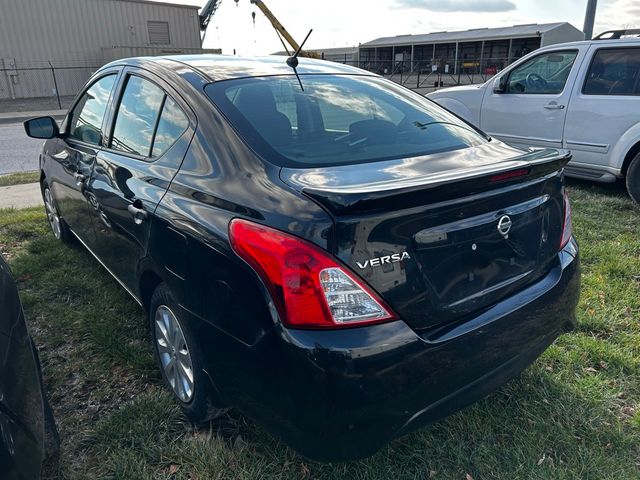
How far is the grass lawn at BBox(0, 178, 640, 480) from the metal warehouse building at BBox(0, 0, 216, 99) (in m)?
25.3

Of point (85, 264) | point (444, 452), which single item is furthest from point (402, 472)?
point (85, 264)

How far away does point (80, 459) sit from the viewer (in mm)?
2211

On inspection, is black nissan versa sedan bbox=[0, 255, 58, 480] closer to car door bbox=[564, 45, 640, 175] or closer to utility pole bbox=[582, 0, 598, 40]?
car door bbox=[564, 45, 640, 175]

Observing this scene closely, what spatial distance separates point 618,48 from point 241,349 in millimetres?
6093

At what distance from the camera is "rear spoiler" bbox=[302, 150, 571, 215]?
63.4 inches

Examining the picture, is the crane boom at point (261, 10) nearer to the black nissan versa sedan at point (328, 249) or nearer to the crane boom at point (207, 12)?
the crane boom at point (207, 12)

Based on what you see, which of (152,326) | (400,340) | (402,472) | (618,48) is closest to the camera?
(400,340)

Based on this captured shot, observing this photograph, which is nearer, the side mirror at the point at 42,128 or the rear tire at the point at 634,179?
the side mirror at the point at 42,128

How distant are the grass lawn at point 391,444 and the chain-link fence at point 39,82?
81.6 feet

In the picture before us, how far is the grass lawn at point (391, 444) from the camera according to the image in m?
2.13

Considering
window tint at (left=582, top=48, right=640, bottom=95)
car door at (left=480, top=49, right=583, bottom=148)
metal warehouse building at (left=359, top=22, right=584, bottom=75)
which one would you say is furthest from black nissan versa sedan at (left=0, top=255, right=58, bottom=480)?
metal warehouse building at (left=359, top=22, right=584, bottom=75)

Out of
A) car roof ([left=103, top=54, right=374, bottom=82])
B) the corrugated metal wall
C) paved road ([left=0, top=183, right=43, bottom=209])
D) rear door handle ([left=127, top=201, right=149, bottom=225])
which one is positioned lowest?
paved road ([left=0, top=183, right=43, bottom=209])

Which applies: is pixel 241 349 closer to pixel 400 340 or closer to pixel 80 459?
pixel 400 340

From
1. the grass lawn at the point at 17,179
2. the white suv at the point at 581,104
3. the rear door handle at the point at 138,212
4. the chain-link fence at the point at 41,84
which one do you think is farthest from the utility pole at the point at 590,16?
the chain-link fence at the point at 41,84
